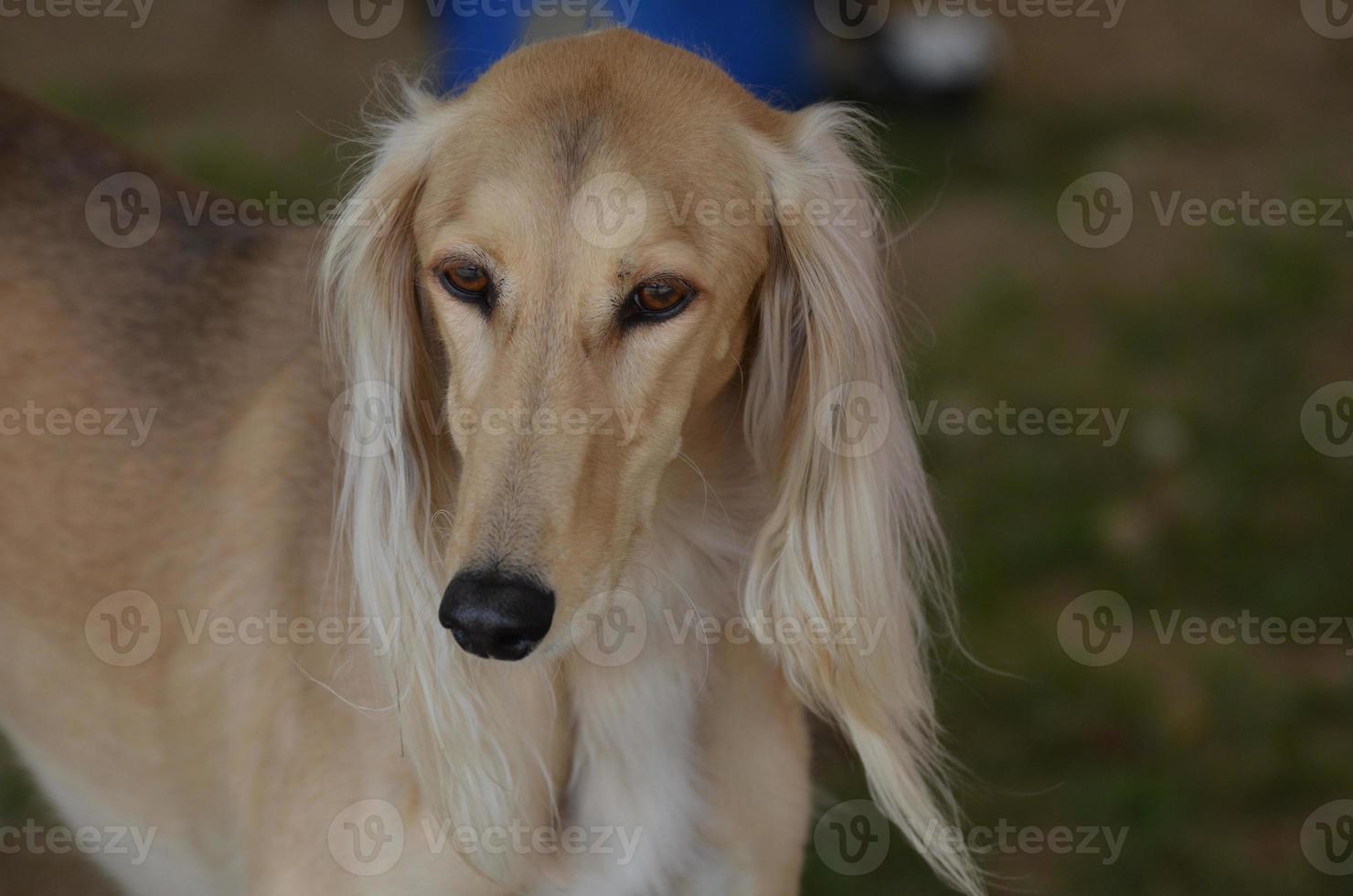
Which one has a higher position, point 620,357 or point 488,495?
point 620,357

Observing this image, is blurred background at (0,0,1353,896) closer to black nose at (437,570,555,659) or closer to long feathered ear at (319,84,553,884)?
long feathered ear at (319,84,553,884)

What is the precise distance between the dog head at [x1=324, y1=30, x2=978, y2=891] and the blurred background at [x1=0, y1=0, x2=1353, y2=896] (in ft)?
0.84

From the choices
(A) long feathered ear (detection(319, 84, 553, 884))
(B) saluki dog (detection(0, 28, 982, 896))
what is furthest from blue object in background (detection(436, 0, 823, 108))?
(A) long feathered ear (detection(319, 84, 553, 884))

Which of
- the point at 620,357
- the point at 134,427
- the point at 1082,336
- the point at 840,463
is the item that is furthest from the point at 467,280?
the point at 1082,336

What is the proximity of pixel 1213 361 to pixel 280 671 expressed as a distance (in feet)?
12.7

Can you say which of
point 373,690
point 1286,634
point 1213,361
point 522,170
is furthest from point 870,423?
point 1213,361

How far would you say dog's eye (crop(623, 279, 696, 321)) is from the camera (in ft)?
6.63

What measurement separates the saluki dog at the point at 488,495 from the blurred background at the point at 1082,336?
1.22 feet

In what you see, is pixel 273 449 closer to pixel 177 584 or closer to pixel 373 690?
pixel 177 584

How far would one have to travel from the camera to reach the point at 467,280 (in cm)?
206

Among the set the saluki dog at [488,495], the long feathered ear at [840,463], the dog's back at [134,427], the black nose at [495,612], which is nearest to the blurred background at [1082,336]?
the long feathered ear at [840,463]

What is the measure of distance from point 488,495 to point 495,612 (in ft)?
0.54

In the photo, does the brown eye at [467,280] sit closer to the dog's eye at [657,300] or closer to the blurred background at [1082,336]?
the dog's eye at [657,300]

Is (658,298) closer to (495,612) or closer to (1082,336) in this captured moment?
(495,612)
